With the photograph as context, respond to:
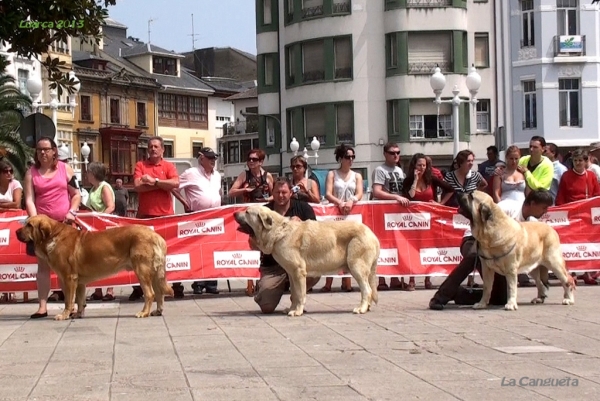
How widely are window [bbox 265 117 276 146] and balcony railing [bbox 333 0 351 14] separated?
7.63m

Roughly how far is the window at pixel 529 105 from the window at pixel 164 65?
187ft

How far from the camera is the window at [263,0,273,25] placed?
61.5 metres

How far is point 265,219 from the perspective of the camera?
13.4 metres

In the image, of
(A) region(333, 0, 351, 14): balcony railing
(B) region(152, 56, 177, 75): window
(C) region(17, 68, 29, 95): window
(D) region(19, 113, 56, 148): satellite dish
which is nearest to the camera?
(D) region(19, 113, 56, 148): satellite dish

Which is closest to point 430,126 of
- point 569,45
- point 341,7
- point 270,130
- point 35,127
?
point 341,7

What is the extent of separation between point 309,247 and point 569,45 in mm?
42831

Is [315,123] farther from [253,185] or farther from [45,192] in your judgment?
[45,192]

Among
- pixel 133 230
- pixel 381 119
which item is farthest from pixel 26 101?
pixel 133 230

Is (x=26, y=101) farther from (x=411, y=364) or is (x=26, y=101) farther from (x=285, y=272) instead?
(x=411, y=364)

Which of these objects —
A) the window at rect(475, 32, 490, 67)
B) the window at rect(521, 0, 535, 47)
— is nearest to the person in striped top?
the window at rect(521, 0, 535, 47)

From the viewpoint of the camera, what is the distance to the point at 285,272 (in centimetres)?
1408

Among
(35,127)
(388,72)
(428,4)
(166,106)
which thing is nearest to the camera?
(35,127)

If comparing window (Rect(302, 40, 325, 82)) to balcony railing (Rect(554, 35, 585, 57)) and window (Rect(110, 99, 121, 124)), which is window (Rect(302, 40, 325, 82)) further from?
window (Rect(110, 99, 121, 124))

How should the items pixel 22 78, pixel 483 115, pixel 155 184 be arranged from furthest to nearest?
pixel 22 78 < pixel 483 115 < pixel 155 184
